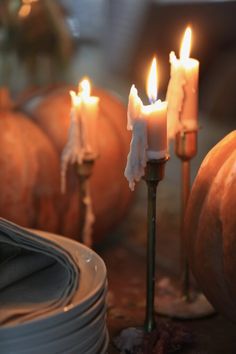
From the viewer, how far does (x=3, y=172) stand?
136cm

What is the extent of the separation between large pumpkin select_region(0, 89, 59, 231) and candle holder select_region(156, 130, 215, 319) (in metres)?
0.30

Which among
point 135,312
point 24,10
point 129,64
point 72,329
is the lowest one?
point 135,312

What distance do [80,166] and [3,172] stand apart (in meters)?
0.22

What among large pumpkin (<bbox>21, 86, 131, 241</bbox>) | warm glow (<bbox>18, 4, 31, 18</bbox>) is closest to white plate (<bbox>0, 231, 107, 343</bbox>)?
large pumpkin (<bbox>21, 86, 131, 241</bbox>)

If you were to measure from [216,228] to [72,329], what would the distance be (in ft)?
0.98

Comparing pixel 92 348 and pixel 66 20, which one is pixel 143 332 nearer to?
pixel 92 348

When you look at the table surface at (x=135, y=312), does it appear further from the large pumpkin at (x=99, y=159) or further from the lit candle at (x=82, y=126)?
the lit candle at (x=82, y=126)

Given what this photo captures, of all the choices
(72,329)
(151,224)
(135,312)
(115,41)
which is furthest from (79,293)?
(115,41)

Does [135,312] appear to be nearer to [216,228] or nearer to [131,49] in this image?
[216,228]

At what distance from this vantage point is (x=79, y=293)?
2.96 feet

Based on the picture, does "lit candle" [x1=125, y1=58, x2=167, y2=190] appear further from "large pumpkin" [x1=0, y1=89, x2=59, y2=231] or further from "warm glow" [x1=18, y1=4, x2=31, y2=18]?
"warm glow" [x1=18, y1=4, x2=31, y2=18]

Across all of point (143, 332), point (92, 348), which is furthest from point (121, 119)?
point (92, 348)

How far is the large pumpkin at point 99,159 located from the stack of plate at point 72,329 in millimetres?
497

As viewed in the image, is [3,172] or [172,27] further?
[172,27]
